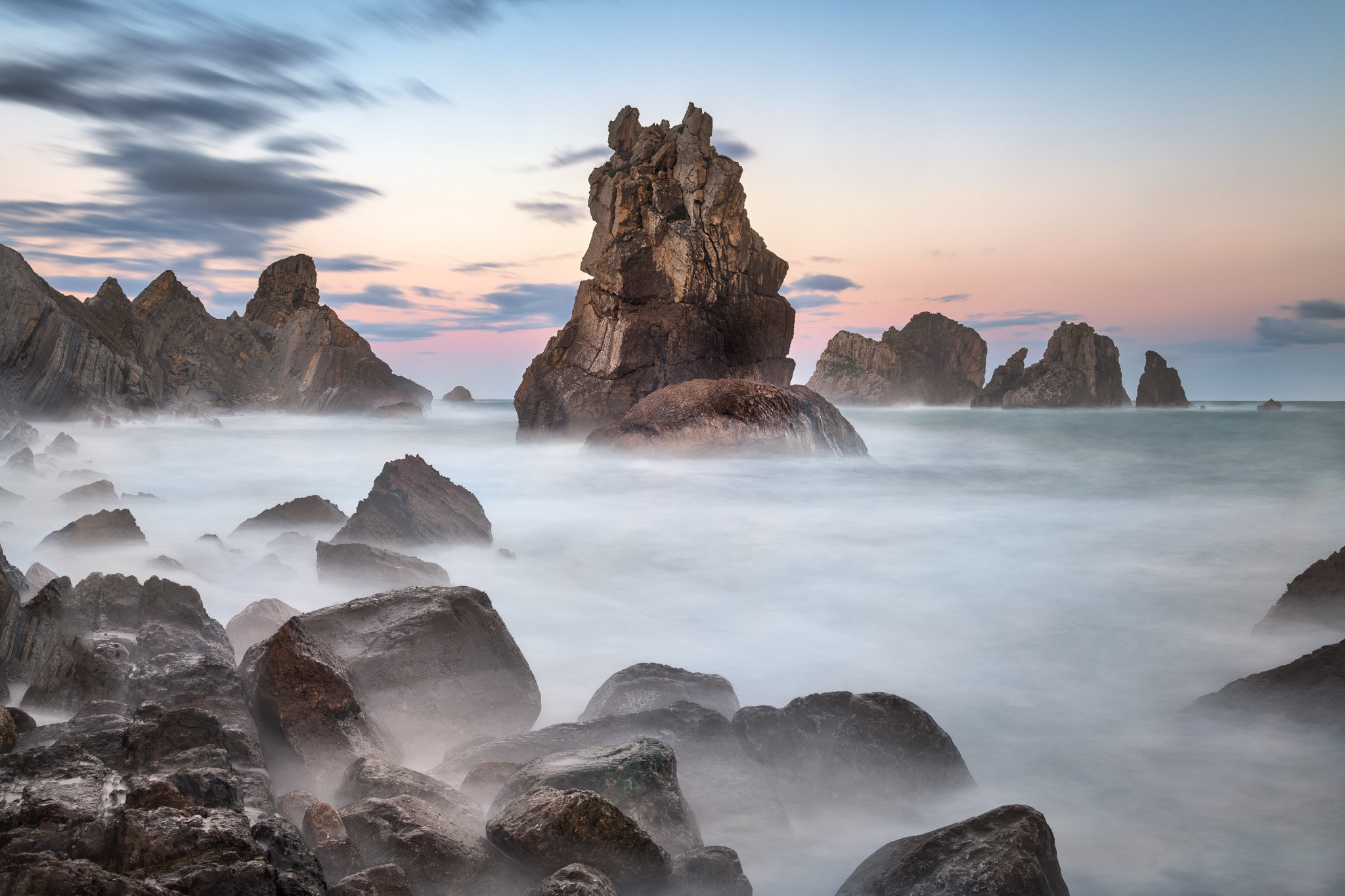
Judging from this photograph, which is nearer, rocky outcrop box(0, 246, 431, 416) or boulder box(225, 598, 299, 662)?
boulder box(225, 598, 299, 662)

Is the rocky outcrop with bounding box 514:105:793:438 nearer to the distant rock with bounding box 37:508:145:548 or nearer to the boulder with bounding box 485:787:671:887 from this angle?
the distant rock with bounding box 37:508:145:548

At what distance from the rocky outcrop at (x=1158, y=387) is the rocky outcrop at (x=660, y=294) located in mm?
83590

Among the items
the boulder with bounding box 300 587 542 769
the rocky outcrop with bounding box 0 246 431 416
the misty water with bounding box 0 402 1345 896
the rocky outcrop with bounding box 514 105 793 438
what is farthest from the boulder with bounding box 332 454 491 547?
the rocky outcrop with bounding box 0 246 431 416

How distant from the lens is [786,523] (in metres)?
11.3

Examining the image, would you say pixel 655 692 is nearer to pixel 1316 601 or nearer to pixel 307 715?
pixel 307 715

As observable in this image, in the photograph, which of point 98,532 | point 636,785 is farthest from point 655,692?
point 98,532

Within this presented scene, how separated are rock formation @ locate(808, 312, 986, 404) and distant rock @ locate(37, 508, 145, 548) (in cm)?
10129

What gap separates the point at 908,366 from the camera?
112 metres

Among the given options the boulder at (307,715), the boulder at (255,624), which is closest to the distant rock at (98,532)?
the boulder at (255,624)

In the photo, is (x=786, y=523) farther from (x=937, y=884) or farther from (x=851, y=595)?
(x=937, y=884)

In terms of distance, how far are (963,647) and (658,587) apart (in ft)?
9.39

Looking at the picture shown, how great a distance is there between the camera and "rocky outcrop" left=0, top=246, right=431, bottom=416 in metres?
30.6

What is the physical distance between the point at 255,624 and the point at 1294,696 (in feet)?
19.5

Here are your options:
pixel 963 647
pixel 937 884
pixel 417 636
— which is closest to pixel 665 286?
pixel 963 647
